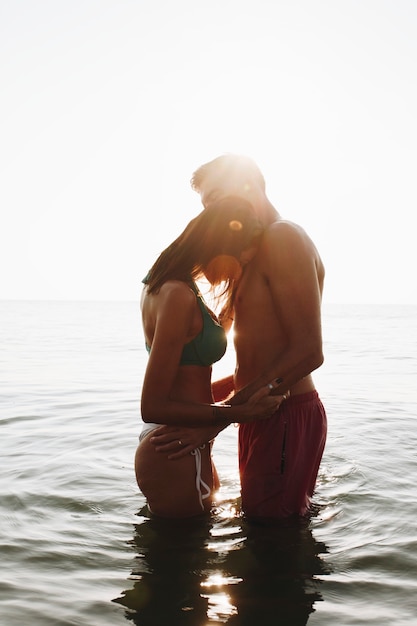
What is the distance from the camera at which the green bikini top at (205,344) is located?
380 centimetres

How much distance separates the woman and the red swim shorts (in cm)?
28

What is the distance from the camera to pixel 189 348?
3883 mm

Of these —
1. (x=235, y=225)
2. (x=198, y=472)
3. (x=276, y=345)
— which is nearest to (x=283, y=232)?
(x=235, y=225)

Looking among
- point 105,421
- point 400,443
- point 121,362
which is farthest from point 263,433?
point 121,362

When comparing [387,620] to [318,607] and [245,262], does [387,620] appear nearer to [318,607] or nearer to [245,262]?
[318,607]

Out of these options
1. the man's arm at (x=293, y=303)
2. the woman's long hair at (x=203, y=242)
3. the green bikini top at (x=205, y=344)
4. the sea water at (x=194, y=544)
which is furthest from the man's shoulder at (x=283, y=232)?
the sea water at (x=194, y=544)

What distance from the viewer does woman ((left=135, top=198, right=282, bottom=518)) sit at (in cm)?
368

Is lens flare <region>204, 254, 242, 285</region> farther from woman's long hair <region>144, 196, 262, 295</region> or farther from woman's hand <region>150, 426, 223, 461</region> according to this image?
woman's hand <region>150, 426, 223, 461</region>

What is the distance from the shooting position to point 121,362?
17.6 metres

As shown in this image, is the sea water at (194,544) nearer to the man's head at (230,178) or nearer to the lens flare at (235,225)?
the lens flare at (235,225)

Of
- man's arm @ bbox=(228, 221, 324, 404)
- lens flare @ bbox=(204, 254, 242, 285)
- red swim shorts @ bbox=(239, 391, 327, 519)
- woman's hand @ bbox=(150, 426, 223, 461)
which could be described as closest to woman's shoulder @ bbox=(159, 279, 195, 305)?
lens flare @ bbox=(204, 254, 242, 285)

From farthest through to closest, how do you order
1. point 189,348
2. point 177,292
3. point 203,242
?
point 189,348 < point 203,242 < point 177,292

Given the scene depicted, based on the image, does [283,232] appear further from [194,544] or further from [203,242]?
[194,544]

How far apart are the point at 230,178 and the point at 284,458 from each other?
1.93m
